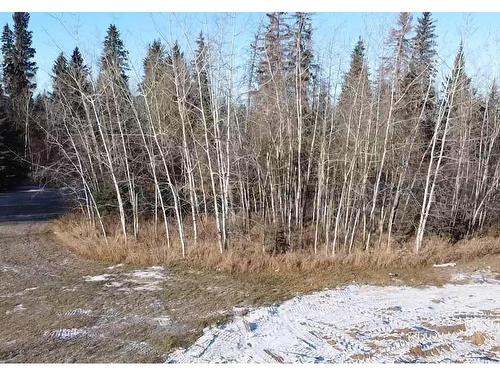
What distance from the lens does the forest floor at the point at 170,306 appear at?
203 inches

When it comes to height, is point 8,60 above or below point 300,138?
above

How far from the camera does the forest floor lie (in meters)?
5.16

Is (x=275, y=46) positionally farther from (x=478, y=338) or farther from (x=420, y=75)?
(x=478, y=338)

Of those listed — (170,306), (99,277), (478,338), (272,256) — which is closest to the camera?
(478,338)

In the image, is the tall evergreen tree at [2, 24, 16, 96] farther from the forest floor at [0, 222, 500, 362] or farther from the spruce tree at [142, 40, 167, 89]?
the forest floor at [0, 222, 500, 362]

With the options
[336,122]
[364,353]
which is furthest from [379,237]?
[364,353]

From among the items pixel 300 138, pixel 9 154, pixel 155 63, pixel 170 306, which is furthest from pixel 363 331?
pixel 9 154

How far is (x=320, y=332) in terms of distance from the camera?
5.71 metres

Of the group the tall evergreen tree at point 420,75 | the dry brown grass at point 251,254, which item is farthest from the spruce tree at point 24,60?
the tall evergreen tree at point 420,75

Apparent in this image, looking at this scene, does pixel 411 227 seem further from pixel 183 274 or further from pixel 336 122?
pixel 183 274

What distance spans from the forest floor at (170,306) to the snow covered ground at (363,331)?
3 centimetres

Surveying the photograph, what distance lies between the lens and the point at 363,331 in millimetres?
5719

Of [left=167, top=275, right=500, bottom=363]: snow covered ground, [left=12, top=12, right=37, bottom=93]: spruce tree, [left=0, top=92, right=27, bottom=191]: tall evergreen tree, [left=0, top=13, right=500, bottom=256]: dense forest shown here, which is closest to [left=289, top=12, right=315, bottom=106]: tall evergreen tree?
[left=0, top=13, right=500, bottom=256]: dense forest

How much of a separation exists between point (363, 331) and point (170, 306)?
3.02 meters
